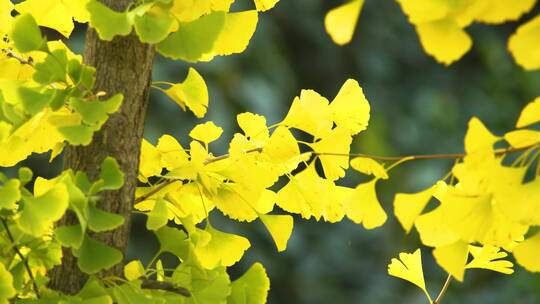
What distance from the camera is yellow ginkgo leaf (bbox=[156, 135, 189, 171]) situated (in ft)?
2.05

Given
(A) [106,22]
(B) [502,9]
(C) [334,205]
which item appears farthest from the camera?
(C) [334,205]

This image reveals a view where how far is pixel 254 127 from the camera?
636mm

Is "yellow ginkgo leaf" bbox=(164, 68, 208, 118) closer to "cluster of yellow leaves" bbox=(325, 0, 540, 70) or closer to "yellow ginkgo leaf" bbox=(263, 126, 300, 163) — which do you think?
"yellow ginkgo leaf" bbox=(263, 126, 300, 163)

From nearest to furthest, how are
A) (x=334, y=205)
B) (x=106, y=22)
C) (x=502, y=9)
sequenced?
1. (x=502, y=9)
2. (x=106, y=22)
3. (x=334, y=205)

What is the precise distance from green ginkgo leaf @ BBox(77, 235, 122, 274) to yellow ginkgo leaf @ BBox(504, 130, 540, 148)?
21 centimetres

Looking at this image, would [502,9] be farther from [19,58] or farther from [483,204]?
[19,58]

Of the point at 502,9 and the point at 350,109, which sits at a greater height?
the point at 502,9

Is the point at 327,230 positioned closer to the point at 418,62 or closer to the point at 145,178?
the point at 418,62

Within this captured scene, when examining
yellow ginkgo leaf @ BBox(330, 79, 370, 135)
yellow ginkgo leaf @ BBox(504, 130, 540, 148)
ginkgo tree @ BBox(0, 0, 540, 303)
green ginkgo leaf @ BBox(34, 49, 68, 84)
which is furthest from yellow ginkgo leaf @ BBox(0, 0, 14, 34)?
yellow ginkgo leaf @ BBox(504, 130, 540, 148)

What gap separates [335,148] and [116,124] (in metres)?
0.13

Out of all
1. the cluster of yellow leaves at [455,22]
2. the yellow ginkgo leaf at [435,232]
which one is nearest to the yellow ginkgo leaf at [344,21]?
the cluster of yellow leaves at [455,22]

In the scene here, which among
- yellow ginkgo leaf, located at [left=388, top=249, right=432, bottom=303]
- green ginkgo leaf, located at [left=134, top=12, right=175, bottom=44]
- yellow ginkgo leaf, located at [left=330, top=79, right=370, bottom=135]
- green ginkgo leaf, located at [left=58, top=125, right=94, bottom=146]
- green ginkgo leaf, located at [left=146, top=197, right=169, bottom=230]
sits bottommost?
yellow ginkgo leaf, located at [left=388, top=249, right=432, bottom=303]

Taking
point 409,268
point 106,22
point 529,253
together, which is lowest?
point 409,268

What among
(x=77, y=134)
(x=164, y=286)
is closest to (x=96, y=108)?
(x=77, y=134)
